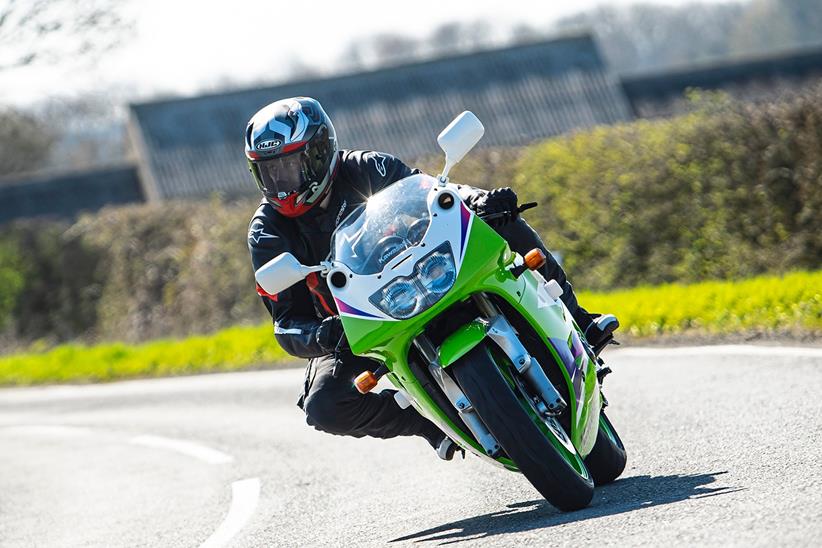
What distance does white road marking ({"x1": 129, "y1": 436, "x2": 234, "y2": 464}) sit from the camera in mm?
10809

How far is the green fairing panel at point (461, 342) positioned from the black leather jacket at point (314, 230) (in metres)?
1.21

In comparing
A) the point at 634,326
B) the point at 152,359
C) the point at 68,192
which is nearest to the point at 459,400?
the point at 634,326

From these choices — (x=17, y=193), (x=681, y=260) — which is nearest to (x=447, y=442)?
(x=681, y=260)

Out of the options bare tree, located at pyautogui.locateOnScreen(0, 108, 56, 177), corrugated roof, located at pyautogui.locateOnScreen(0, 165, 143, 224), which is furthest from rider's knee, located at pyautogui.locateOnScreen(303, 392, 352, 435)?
bare tree, located at pyautogui.locateOnScreen(0, 108, 56, 177)

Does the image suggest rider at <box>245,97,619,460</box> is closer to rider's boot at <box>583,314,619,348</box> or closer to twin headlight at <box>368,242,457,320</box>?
rider's boot at <box>583,314,619,348</box>

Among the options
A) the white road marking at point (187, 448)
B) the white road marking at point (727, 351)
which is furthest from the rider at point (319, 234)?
the white road marking at point (187, 448)

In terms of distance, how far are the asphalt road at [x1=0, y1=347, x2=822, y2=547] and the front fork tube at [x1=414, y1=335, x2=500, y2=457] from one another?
1.26 ft

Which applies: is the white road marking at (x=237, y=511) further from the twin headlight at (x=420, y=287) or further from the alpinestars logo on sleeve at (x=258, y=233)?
the twin headlight at (x=420, y=287)

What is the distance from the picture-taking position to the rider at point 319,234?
6766 mm

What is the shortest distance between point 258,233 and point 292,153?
0.51 meters

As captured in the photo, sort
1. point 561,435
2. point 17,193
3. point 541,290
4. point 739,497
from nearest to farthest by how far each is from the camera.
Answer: point 739,497
point 561,435
point 541,290
point 17,193

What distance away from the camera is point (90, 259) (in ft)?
91.1

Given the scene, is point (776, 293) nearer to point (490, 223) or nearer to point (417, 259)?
point (490, 223)

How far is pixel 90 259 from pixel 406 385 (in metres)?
22.6
